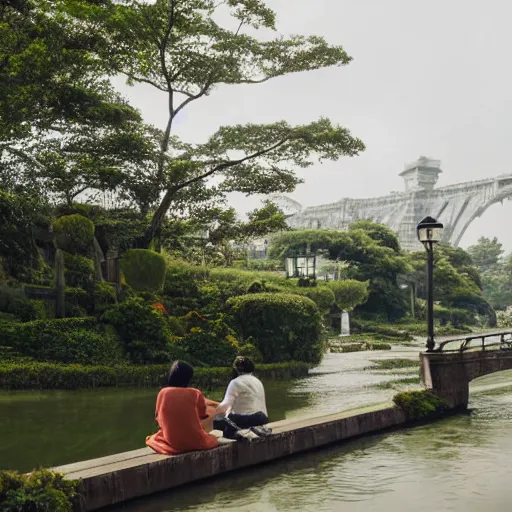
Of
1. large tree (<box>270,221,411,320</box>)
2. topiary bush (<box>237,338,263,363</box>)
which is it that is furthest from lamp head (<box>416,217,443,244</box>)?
large tree (<box>270,221,411,320</box>)

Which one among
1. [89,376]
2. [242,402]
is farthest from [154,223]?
[242,402]

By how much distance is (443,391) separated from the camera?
1562cm

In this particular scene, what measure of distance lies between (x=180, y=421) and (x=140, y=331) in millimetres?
15678

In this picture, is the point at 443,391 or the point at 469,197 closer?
the point at 443,391

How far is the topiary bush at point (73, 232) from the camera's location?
28031mm

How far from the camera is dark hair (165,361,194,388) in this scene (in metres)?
8.55

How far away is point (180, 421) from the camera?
858 centimetres

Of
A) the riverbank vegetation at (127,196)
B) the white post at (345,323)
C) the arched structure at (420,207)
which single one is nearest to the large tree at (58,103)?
the riverbank vegetation at (127,196)

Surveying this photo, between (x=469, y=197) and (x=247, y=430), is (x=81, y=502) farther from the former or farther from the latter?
(x=469, y=197)

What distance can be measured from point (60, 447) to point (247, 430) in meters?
4.62

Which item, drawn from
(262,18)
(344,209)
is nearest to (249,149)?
(262,18)

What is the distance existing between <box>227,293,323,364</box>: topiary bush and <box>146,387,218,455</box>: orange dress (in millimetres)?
18080

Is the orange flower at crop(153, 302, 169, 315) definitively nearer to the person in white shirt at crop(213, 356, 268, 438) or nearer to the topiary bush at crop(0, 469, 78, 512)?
the person in white shirt at crop(213, 356, 268, 438)

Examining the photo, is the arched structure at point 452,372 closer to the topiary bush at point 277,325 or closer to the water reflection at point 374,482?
the water reflection at point 374,482
